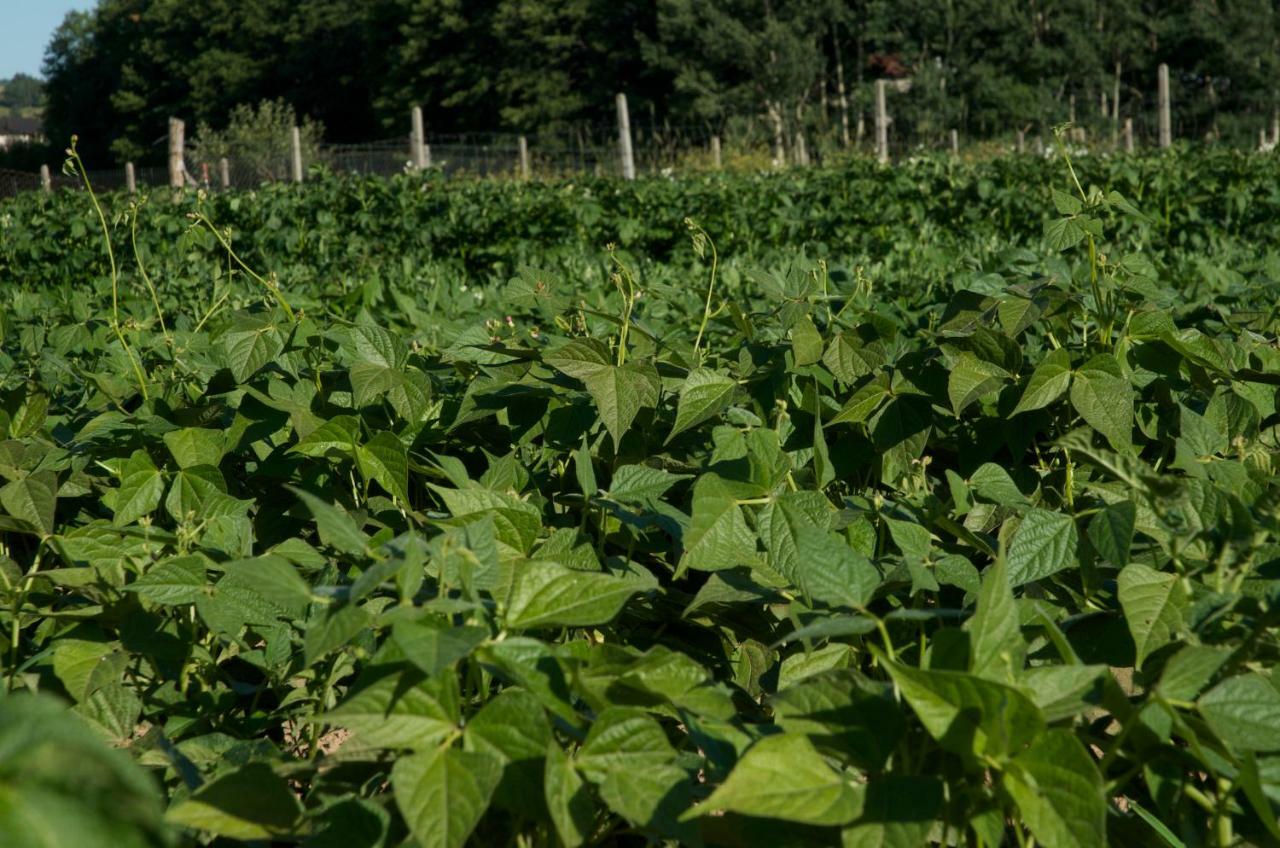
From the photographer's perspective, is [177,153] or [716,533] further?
[177,153]

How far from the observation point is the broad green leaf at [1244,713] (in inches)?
38.7

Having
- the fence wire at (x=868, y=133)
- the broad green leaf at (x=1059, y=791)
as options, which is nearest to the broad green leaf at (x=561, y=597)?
the broad green leaf at (x=1059, y=791)

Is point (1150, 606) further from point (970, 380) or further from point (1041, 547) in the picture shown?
point (970, 380)

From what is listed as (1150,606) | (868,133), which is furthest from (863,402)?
(868,133)

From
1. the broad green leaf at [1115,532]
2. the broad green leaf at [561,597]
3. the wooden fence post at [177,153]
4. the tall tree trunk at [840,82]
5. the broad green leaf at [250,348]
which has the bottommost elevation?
the broad green leaf at [1115,532]

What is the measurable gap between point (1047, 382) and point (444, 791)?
0.98 metres

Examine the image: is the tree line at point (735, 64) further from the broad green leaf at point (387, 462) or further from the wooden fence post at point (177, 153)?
the broad green leaf at point (387, 462)

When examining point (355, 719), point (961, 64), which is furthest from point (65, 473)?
point (961, 64)

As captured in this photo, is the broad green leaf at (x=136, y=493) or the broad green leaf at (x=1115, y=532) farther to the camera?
the broad green leaf at (x=136, y=493)

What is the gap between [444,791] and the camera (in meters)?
0.94

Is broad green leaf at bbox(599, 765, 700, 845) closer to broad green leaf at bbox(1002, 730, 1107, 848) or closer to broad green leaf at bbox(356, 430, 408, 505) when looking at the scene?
broad green leaf at bbox(1002, 730, 1107, 848)

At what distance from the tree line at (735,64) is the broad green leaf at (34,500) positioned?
87.2 ft

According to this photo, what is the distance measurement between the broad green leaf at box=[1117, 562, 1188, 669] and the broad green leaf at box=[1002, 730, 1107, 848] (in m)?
0.28

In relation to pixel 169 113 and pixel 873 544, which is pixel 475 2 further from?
pixel 873 544
